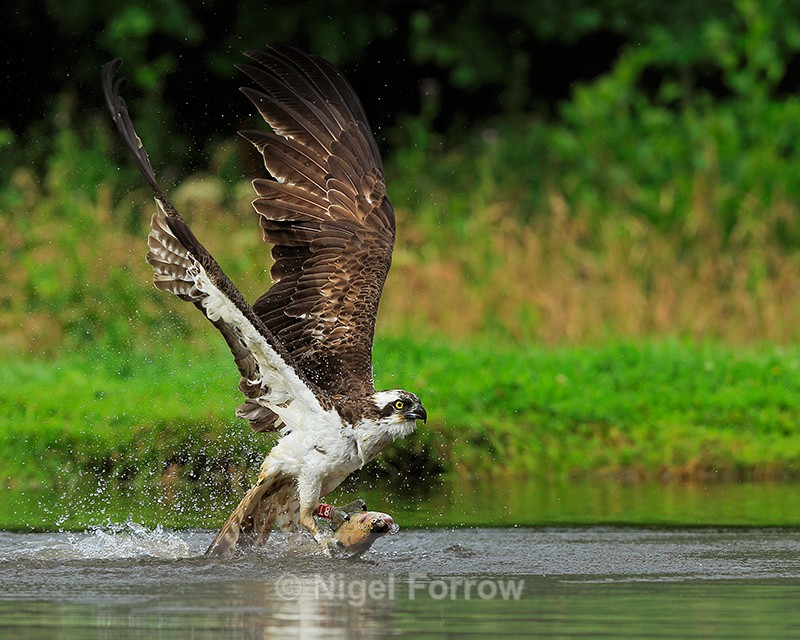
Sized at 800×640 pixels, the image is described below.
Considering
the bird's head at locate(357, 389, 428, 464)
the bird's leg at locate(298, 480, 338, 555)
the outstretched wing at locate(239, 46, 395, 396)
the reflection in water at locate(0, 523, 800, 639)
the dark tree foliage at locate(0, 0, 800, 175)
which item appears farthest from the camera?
the dark tree foliage at locate(0, 0, 800, 175)

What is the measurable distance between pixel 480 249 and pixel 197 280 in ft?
23.4

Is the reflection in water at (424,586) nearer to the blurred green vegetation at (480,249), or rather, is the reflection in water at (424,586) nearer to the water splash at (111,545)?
the water splash at (111,545)

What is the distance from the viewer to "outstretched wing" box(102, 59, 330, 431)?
7.25 metres

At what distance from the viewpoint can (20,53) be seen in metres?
19.7

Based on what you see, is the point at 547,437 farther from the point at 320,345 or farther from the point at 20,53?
the point at 20,53

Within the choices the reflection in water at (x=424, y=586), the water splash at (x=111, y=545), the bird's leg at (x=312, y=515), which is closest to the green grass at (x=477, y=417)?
the water splash at (x=111, y=545)

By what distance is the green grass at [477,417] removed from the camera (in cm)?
1068

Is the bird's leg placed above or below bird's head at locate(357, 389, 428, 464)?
below

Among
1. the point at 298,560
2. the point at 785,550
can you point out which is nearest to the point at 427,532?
the point at 298,560

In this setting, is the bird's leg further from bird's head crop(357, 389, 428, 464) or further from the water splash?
the water splash

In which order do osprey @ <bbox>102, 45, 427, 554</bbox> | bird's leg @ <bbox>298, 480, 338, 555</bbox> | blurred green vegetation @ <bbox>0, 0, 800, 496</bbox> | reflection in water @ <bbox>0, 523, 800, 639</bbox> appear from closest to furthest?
reflection in water @ <bbox>0, 523, 800, 639</bbox> → osprey @ <bbox>102, 45, 427, 554</bbox> → bird's leg @ <bbox>298, 480, 338, 555</bbox> → blurred green vegetation @ <bbox>0, 0, 800, 496</bbox>

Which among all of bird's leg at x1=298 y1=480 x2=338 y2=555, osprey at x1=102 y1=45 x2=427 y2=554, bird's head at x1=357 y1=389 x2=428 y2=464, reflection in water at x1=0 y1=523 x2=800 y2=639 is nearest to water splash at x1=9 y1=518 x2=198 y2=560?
reflection in water at x1=0 y1=523 x2=800 y2=639

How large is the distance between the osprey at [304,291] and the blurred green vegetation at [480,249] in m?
1.87

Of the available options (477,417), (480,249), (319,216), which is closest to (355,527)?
(319,216)
